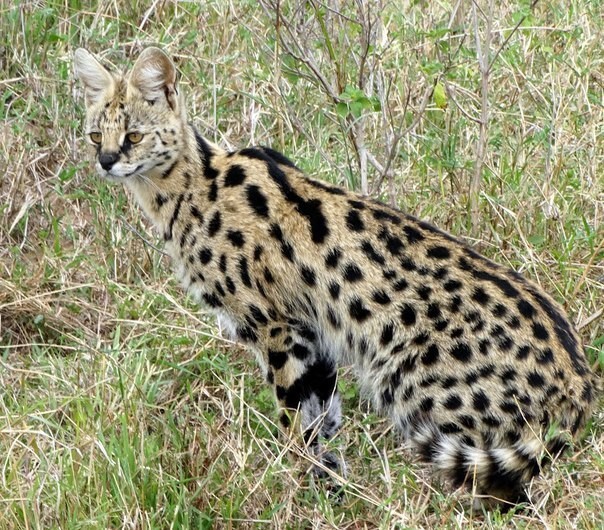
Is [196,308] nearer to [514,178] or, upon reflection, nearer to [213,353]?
[213,353]

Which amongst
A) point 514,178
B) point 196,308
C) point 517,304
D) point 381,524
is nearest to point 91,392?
point 196,308

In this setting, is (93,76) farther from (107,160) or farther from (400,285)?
(400,285)

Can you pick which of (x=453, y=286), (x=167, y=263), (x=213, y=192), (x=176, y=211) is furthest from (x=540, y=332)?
(x=167, y=263)

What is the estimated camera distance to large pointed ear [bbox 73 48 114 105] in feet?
19.4

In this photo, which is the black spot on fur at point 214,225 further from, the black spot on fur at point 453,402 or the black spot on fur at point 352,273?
the black spot on fur at point 453,402

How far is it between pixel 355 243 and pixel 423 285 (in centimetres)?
38

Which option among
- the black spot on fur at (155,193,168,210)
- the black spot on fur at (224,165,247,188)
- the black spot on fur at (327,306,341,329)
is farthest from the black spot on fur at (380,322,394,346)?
the black spot on fur at (155,193,168,210)

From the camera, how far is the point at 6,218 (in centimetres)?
729

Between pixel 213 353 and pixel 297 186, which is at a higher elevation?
pixel 297 186

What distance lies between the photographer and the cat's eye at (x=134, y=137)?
574 centimetres

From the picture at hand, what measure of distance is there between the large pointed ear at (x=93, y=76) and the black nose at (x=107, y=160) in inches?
14.9

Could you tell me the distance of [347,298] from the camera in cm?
549

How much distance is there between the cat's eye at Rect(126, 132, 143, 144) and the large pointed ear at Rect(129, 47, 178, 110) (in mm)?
187

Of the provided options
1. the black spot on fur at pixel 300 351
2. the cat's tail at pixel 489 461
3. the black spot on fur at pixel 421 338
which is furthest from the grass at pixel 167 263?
the black spot on fur at pixel 421 338
